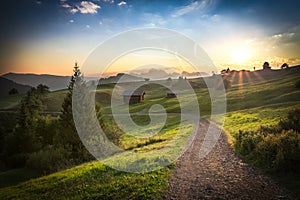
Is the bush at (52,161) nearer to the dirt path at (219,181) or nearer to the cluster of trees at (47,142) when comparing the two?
the cluster of trees at (47,142)

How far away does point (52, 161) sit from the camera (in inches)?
723

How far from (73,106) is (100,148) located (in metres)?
5.13

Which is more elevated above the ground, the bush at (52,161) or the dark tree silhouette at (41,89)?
the dark tree silhouette at (41,89)

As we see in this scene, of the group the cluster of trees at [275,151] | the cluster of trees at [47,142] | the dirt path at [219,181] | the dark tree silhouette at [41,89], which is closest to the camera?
the dirt path at [219,181]

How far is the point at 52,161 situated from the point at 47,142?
13.8 meters

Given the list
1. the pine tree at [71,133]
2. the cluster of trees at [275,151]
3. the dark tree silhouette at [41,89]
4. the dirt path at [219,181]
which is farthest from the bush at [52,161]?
the dark tree silhouette at [41,89]

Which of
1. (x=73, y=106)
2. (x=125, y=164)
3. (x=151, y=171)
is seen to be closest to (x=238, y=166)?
(x=151, y=171)

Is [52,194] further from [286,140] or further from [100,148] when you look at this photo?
[286,140]

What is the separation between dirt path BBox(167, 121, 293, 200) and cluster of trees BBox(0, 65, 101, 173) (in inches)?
424

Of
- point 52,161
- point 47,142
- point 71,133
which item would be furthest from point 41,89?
point 52,161

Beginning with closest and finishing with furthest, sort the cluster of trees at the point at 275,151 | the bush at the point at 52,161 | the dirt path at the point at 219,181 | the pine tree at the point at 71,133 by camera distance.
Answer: the dirt path at the point at 219,181
the cluster of trees at the point at 275,151
the bush at the point at 52,161
the pine tree at the point at 71,133

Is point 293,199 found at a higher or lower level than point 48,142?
higher

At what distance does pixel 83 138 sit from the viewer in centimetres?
2000

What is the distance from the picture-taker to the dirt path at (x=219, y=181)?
912 cm
